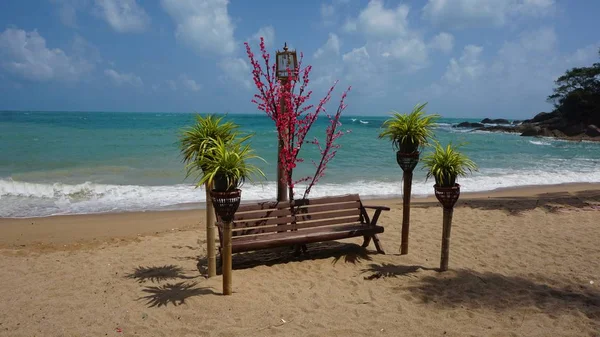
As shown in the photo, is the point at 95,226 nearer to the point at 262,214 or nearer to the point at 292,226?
the point at 262,214

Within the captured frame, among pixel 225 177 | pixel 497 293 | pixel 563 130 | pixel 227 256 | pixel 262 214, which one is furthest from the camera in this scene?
pixel 563 130

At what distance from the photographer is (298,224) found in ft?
20.6

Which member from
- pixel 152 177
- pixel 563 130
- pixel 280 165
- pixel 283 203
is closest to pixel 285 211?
pixel 283 203

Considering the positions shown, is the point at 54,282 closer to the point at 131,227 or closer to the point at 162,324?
the point at 162,324

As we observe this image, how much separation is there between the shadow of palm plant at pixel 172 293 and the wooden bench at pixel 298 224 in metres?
0.66

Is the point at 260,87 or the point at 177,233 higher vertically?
the point at 260,87

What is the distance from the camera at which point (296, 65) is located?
636cm

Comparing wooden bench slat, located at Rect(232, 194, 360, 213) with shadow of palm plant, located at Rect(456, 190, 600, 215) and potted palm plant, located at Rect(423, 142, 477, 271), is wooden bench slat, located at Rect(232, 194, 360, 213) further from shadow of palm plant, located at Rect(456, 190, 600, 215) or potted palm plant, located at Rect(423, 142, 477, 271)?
shadow of palm plant, located at Rect(456, 190, 600, 215)

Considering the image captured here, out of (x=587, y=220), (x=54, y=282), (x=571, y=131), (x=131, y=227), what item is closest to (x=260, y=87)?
(x=54, y=282)

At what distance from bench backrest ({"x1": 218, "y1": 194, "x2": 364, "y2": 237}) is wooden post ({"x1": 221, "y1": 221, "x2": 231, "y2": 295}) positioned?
Answer: 42.3 inches

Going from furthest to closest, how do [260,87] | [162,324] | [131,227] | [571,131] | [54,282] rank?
[571,131] → [131,227] → [260,87] → [54,282] → [162,324]

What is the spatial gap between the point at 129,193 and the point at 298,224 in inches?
311

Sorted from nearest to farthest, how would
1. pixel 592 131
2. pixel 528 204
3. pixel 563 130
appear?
pixel 528 204 → pixel 592 131 → pixel 563 130

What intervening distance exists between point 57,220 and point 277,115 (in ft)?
20.3
